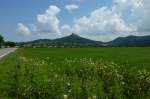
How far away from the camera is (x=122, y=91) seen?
32.3 feet

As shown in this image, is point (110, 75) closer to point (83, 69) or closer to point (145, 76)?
point (145, 76)

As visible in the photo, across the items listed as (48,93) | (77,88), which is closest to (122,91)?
(77,88)

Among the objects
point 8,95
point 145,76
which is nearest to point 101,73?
point 145,76

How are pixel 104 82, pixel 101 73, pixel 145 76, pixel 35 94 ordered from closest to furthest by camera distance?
1. pixel 35 94
2. pixel 145 76
3. pixel 104 82
4. pixel 101 73

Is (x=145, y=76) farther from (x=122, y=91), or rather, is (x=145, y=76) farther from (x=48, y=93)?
(x=48, y=93)

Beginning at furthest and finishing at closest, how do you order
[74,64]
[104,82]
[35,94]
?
[74,64] < [104,82] < [35,94]

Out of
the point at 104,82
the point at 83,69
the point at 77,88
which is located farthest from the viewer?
the point at 83,69

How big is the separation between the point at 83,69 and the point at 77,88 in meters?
4.96

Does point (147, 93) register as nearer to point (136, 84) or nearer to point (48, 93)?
point (136, 84)

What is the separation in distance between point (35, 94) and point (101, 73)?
3635 mm

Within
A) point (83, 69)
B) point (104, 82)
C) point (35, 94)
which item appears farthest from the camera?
point (83, 69)

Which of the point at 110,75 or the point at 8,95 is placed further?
the point at 110,75

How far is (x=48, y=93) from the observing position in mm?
9438

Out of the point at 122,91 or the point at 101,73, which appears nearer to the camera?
the point at 122,91
